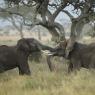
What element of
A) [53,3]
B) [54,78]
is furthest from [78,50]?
[53,3]

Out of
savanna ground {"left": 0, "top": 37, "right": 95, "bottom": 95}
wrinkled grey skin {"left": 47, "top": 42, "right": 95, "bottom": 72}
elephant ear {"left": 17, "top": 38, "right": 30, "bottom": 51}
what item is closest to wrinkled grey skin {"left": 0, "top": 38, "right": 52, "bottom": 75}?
elephant ear {"left": 17, "top": 38, "right": 30, "bottom": 51}

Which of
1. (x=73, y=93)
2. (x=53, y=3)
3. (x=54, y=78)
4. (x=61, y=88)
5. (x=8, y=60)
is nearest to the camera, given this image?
(x=73, y=93)

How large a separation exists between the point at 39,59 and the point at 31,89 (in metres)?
8.57

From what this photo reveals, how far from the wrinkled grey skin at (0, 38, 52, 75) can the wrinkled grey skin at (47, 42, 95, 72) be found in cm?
76

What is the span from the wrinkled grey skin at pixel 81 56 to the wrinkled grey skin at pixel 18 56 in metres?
0.76

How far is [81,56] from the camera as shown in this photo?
13383mm

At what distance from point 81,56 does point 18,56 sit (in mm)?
1944

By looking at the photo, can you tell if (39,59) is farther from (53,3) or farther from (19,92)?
(19,92)

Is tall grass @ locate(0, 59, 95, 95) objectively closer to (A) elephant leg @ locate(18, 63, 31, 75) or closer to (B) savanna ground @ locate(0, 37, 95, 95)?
(B) savanna ground @ locate(0, 37, 95, 95)

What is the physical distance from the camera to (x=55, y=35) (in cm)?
1888

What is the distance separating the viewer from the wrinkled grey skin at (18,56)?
12.9m

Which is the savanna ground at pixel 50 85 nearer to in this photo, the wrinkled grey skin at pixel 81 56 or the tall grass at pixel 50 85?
the tall grass at pixel 50 85

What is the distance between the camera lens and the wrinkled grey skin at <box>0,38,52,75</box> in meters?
12.9

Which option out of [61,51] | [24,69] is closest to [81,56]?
[61,51]
